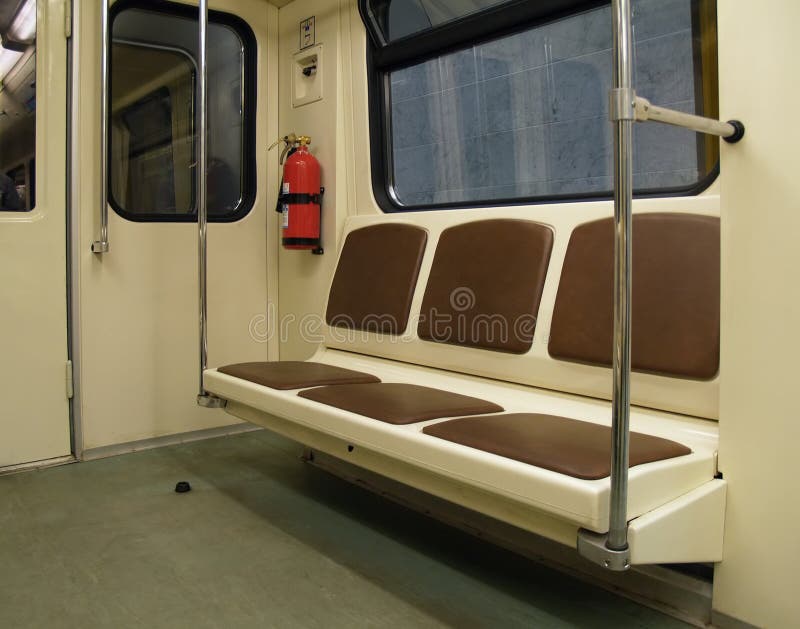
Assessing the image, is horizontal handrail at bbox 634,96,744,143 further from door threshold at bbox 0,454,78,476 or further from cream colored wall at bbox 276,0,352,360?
door threshold at bbox 0,454,78,476

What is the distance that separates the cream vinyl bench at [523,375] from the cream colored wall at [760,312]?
0.08 meters

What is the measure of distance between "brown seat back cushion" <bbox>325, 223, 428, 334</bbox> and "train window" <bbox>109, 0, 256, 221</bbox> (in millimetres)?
875

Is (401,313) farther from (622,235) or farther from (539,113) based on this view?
(622,235)

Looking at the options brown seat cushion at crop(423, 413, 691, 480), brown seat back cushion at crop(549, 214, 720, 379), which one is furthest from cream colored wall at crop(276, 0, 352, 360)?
brown seat cushion at crop(423, 413, 691, 480)

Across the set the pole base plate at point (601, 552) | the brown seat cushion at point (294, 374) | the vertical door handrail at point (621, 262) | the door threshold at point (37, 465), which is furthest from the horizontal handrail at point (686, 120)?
the door threshold at point (37, 465)

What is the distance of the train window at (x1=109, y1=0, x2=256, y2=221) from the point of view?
11.0 feet

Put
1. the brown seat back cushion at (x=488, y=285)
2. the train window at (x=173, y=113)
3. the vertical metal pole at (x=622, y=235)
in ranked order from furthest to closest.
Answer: the train window at (x=173, y=113) < the brown seat back cushion at (x=488, y=285) < the vertical metal pole at (x=622, y=235)

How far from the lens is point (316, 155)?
139 inches

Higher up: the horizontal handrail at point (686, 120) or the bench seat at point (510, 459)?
the horizontal handrail at point (686, 120)

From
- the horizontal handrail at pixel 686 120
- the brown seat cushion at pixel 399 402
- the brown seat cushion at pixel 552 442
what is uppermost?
the horizontal handrail at pixel 686 120

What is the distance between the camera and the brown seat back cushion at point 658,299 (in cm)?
187

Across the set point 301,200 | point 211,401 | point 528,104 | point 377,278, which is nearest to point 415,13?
point 528,104

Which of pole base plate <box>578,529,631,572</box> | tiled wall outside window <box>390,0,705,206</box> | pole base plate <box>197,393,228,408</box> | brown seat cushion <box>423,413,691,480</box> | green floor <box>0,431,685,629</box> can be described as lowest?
green floor <box>0,431,685,629</box>

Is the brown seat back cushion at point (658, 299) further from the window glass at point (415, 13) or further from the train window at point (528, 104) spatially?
the window glass at point (415, 13)
